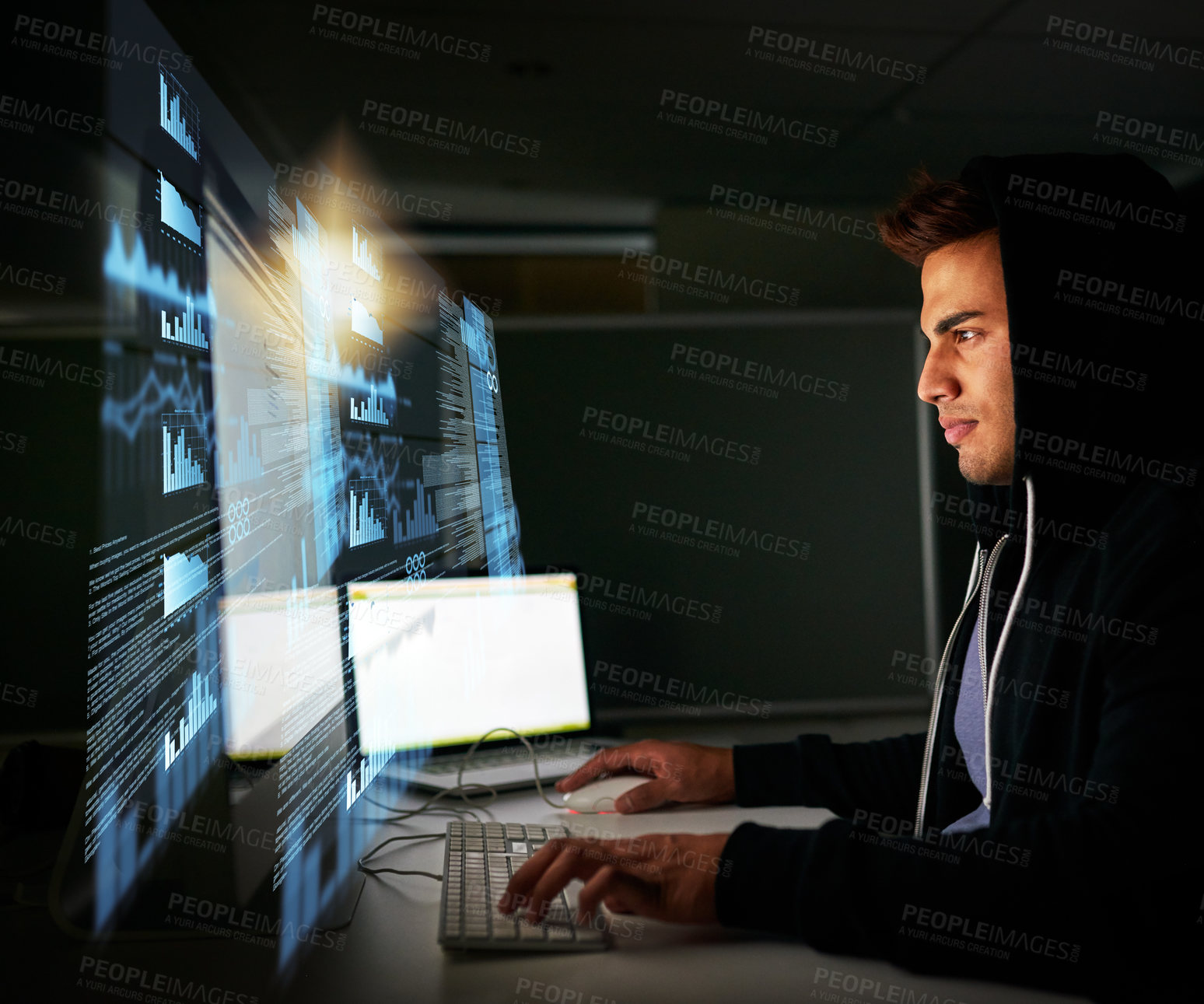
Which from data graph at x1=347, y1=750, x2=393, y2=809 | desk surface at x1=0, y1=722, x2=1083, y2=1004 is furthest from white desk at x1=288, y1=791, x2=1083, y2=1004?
data graph at x1=347, y1=750, x2=393, y2=809

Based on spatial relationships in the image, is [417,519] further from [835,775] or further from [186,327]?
[835,775]

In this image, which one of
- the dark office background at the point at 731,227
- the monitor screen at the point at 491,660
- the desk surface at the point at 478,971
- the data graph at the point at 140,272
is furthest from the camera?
the dark office background at the point at 731,227

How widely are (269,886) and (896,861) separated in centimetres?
49

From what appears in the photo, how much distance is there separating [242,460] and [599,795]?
0.72m

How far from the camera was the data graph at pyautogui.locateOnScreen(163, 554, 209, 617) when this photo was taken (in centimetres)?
55

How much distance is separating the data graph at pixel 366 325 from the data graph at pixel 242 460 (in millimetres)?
205

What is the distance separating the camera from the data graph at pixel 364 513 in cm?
72

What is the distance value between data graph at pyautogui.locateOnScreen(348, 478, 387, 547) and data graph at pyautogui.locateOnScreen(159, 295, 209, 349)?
0.64 ft

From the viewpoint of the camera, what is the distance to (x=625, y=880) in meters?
0.69

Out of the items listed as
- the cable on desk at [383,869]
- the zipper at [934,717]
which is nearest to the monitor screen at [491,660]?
the cable on desk at [383,869]

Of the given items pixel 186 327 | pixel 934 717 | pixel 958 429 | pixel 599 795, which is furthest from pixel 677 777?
pixel 186 327

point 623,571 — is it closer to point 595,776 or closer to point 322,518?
point 595,776

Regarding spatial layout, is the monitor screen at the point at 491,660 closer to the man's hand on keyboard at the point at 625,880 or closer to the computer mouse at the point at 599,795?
the computer mouse at the point at 599,795

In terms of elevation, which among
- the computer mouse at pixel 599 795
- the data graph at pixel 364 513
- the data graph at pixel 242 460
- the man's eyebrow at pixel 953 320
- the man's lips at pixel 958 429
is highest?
the man's eyebrow at pixel 953 320
